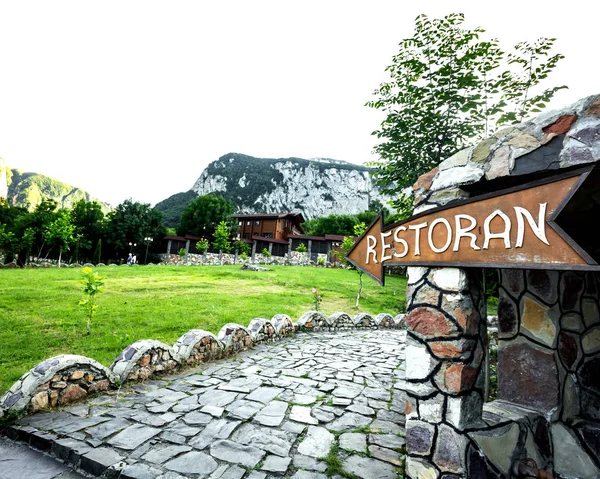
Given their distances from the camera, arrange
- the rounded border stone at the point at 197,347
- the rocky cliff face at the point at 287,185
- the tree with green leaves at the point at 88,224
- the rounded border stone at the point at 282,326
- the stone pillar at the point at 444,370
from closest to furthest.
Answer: the stone pillar at the point at 444,370 → the rounded border stone at the point at 197,347 → the rounded border stone at the point at 282,326 → the tree with green leaves at the point at 88,224 → the rocky cliff face at the point at 287,185

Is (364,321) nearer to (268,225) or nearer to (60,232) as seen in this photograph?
(60,232)

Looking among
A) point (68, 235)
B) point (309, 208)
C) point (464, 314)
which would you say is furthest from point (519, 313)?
point (309, 208)

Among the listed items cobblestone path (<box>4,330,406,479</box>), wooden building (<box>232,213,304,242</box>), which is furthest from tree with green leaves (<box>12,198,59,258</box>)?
cobblestone path (<box>4,330,406,479</box>)

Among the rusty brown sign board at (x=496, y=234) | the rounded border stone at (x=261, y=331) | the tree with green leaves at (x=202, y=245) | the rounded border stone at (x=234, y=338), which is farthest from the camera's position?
the tree with green leaves at (x=202, y=245)

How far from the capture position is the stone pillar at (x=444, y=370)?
2295mm

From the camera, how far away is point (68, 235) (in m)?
30.4

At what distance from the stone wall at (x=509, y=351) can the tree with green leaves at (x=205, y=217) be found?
40109 mm

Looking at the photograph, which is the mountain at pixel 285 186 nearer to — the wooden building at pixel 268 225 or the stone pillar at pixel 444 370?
the wooden building at pixel 268 225

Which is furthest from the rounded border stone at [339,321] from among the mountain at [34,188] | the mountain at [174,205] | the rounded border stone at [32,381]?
the mountain at [34,188]

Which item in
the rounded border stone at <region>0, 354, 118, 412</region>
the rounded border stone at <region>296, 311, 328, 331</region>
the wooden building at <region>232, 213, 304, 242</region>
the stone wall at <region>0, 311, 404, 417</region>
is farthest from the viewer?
the wooden building at <region>232, 213, 304, 242</region>

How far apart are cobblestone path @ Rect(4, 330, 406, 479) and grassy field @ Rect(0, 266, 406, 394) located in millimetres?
1908

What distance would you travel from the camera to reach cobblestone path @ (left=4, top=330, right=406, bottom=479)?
9.04 ft

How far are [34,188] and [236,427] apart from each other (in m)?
186

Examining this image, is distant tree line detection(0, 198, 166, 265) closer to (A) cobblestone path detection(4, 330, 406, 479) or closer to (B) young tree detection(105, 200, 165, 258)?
(B) young tree detection(105, 200, 165, 258)
